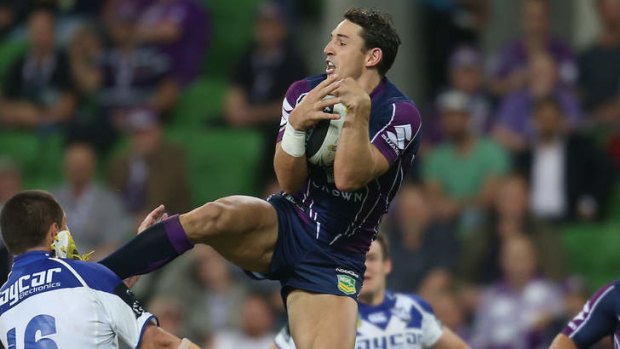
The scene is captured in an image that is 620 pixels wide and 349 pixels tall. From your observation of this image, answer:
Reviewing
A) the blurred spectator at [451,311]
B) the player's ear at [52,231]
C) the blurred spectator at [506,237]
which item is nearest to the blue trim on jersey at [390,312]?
the player's ear at [52,231]

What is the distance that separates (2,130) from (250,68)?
2.45 metres

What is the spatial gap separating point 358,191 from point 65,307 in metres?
1.48

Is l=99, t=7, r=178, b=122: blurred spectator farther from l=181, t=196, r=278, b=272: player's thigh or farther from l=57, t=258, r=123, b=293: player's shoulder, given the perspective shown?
l=57, t=258, r=123, b=293: player's shoulder

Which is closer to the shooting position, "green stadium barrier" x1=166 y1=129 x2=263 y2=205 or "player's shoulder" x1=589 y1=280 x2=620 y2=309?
"player's shoulder" x1=589 y1=280 x2=620 y2=309

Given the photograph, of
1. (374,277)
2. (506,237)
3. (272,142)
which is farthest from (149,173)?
(374,277)

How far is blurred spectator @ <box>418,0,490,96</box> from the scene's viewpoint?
1387 cm

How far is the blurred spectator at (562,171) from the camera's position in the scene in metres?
11.5

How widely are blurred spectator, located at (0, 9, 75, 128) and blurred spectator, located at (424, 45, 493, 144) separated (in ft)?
11.0

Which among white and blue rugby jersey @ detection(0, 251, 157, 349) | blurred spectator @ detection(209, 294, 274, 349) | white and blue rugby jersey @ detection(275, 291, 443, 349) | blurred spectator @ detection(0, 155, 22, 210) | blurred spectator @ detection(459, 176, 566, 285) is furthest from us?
blurred spectator @ detection(0, 155, 22, 210)

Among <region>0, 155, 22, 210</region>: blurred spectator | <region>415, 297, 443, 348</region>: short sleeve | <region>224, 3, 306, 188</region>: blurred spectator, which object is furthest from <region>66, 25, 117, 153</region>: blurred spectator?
<region>415, 297, 443, 348</region>: short sleeve

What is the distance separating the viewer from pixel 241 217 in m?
6.57

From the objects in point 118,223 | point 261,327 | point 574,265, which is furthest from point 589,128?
point 118,223

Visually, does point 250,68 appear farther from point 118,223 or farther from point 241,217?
point 241,217

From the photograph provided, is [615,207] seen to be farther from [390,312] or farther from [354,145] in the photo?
[354,145]
